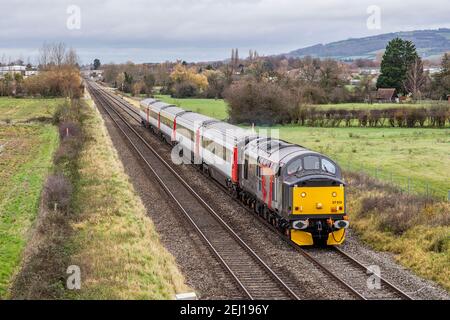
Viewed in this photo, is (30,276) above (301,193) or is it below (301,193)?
below

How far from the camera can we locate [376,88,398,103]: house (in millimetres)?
112744

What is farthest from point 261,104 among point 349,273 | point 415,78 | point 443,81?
point 349,273

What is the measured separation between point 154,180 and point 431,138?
110ft

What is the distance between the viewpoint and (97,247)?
58.3 feet

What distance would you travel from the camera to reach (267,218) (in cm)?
2203

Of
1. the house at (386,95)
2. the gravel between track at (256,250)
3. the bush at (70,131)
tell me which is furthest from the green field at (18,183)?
the house at (386,95)

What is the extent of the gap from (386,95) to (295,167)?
10001 centimetres

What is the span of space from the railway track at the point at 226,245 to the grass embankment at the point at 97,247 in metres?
1.62

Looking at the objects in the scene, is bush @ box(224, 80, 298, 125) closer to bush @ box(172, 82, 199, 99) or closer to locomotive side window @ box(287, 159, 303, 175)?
locomotive side window @ box(287, 159, 303, 175)

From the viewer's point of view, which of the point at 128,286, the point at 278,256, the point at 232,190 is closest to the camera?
the point at 128,286

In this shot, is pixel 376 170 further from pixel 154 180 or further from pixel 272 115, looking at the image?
pixel 272 115

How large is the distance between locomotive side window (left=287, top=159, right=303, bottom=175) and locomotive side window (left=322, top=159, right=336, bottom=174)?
79 cm

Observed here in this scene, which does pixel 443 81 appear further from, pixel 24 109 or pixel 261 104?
pixel 24 109

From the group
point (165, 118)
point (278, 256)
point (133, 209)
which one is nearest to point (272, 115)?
point (165, 118)
